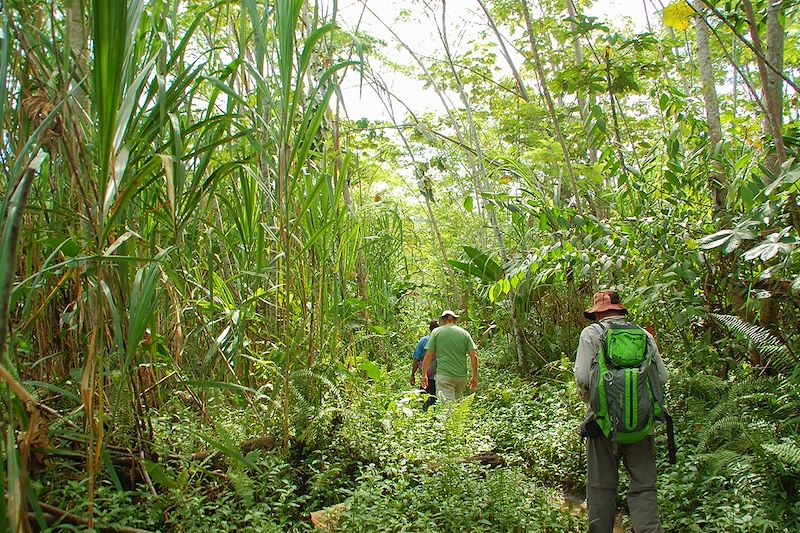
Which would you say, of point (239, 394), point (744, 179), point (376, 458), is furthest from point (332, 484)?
point (744, 179)

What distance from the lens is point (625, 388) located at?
A: 11.6 feet

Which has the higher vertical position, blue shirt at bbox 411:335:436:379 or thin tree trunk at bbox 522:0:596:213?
thin tree trunk at bbox 522:0:596:213

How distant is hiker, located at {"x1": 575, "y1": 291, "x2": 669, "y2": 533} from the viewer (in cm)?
354

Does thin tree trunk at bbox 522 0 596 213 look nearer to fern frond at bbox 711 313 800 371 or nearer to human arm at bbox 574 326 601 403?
fern frond at bbox 711 313 800 371

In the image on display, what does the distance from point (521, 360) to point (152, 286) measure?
6711 millimetres

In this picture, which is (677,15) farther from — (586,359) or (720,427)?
(720,427)

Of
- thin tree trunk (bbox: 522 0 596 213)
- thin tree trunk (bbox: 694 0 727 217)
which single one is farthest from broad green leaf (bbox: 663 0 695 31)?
thin tree trunk (bbox: 522 0 596 213)

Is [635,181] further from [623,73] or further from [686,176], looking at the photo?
[623,73]

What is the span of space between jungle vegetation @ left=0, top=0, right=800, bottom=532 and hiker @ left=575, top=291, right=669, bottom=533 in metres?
0.27

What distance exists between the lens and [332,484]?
11.4 ft

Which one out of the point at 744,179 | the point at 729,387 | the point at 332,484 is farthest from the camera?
the point at 729,387

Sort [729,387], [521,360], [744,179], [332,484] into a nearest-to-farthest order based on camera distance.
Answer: [332,484]
[744,179]
[729,387]
[521,360]

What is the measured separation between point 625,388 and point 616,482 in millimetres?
606

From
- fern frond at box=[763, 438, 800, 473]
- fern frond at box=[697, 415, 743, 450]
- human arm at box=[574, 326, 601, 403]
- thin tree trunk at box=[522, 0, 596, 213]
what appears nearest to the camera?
fern frond at box=[763, 438, 800, 473]
